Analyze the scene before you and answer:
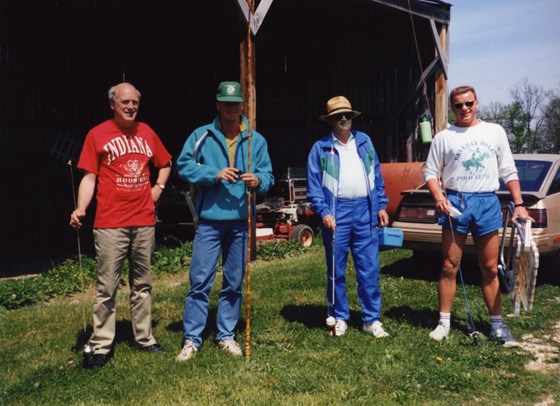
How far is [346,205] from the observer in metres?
4.61

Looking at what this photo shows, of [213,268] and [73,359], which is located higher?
[213,268]

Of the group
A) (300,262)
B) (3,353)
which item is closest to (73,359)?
(3,353)

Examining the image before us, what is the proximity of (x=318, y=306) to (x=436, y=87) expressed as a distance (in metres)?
8.36

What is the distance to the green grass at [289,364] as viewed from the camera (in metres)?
3.56

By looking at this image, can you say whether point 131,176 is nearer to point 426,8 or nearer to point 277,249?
point 277,249

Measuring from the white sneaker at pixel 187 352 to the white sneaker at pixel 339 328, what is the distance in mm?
1192

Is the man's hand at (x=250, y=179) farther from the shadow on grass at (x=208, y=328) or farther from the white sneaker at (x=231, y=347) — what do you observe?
the shadow on grass at (x=208, y=328)

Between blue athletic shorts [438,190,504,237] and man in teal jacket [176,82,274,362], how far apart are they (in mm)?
1546

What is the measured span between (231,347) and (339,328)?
969mm

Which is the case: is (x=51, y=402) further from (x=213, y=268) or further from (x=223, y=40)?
(x=223, y=40)

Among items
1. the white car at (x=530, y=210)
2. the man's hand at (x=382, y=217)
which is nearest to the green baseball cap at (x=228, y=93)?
the man's hand at (x=382, y=217)

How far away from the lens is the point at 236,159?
4355 millimetres

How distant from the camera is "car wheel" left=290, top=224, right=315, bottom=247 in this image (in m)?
9.95

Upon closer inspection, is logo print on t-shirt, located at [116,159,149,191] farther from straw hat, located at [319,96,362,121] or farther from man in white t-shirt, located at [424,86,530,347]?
man in white t-shirt, located at [424,86,530,347]
